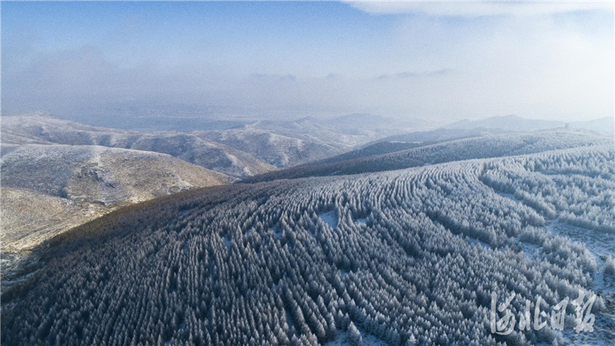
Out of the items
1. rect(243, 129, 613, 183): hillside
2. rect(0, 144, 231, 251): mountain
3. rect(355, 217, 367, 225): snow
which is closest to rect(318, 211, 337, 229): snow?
rect(355, 217, 367, 225): snow

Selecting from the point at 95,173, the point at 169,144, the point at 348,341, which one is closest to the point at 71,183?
the point at 95,173

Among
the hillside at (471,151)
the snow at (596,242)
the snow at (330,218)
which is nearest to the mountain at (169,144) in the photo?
the hillside at (471,151)

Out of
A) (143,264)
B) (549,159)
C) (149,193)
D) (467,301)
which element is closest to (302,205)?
(143,264)

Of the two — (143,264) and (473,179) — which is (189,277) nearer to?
(143,264)

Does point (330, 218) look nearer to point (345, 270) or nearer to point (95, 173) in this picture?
point (345, 270)

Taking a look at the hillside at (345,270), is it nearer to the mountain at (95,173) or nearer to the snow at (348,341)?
the snow at (348,341)

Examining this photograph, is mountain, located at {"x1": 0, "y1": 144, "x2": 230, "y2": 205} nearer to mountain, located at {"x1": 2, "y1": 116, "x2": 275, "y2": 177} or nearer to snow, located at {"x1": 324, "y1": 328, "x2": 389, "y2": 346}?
mountain, located at {"x1": 2, "y1": 116, "x2": 275, "y2": 177}
